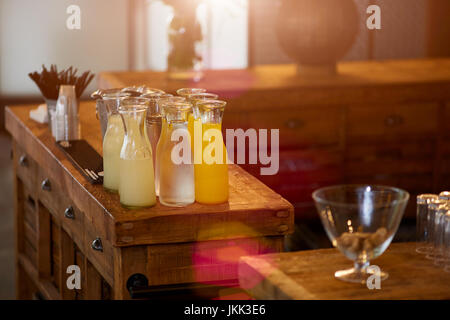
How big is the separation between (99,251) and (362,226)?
890 millimetres

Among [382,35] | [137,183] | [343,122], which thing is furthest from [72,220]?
[382,35]

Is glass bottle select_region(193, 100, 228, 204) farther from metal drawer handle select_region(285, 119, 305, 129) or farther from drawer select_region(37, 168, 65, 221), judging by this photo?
metal drawer handle select_region(285, 119, 305, 129)

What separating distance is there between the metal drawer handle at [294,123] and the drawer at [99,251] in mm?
1695

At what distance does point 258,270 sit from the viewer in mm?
1415

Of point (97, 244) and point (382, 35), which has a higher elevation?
point (382, 35)

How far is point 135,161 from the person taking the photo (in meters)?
1.81

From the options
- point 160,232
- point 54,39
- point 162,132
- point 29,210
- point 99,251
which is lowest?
point 29,210

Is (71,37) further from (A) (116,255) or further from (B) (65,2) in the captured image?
(A) (116,255)

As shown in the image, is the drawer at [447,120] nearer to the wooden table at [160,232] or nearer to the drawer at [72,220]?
the wooden table at [160,232]

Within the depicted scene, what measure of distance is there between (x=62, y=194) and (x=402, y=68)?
7.79 feet

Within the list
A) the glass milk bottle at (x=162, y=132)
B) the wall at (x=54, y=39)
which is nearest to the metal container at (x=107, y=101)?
the glass milk bottle at (x=162, y=132)

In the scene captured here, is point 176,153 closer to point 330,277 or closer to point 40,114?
point 330,277

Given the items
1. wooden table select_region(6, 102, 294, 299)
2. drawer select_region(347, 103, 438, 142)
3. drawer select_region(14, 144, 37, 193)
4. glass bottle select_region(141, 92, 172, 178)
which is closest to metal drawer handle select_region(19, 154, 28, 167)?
drawer select_region(14, 144, 37, 193)

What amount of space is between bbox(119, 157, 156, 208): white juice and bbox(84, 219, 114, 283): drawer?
164 millimetres
